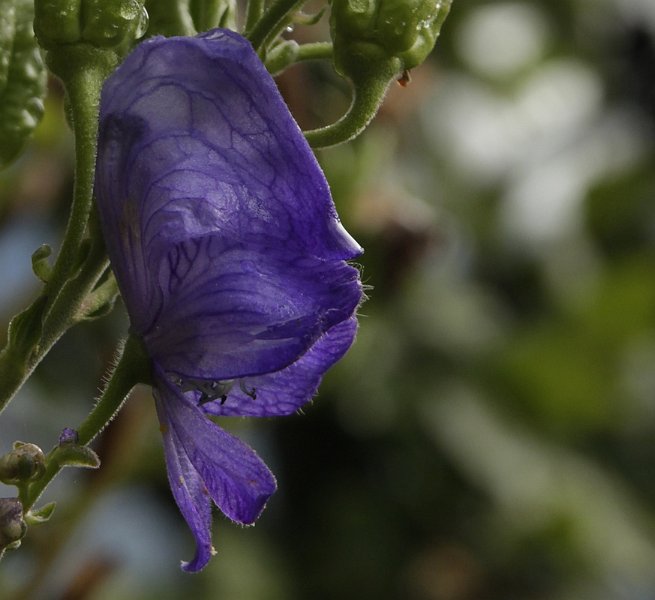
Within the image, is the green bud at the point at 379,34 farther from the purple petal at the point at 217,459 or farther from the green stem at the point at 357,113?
the purple petal at the point at 217,459

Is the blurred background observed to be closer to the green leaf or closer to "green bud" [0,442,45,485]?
the green leaf

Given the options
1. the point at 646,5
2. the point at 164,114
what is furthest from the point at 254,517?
the point at 646,5

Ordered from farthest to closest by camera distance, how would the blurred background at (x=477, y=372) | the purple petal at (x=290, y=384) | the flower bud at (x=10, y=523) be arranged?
the blurred background at (x=477, y=372) < the purple petal at (x=290, y=384) < the flower bud at (x=10, y=523)

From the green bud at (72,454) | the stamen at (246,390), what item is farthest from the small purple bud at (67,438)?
the stamen at (246,390)

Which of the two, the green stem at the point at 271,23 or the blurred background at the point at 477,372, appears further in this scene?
the blurred background at the point at 477,372

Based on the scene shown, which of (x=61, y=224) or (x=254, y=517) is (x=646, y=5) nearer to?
(x=61, y=224)

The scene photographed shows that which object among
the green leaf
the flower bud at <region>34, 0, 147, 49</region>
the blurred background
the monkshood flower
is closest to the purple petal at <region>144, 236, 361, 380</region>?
the monkshood flower

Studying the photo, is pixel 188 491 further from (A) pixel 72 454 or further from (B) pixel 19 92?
(B) pixel 19 92
